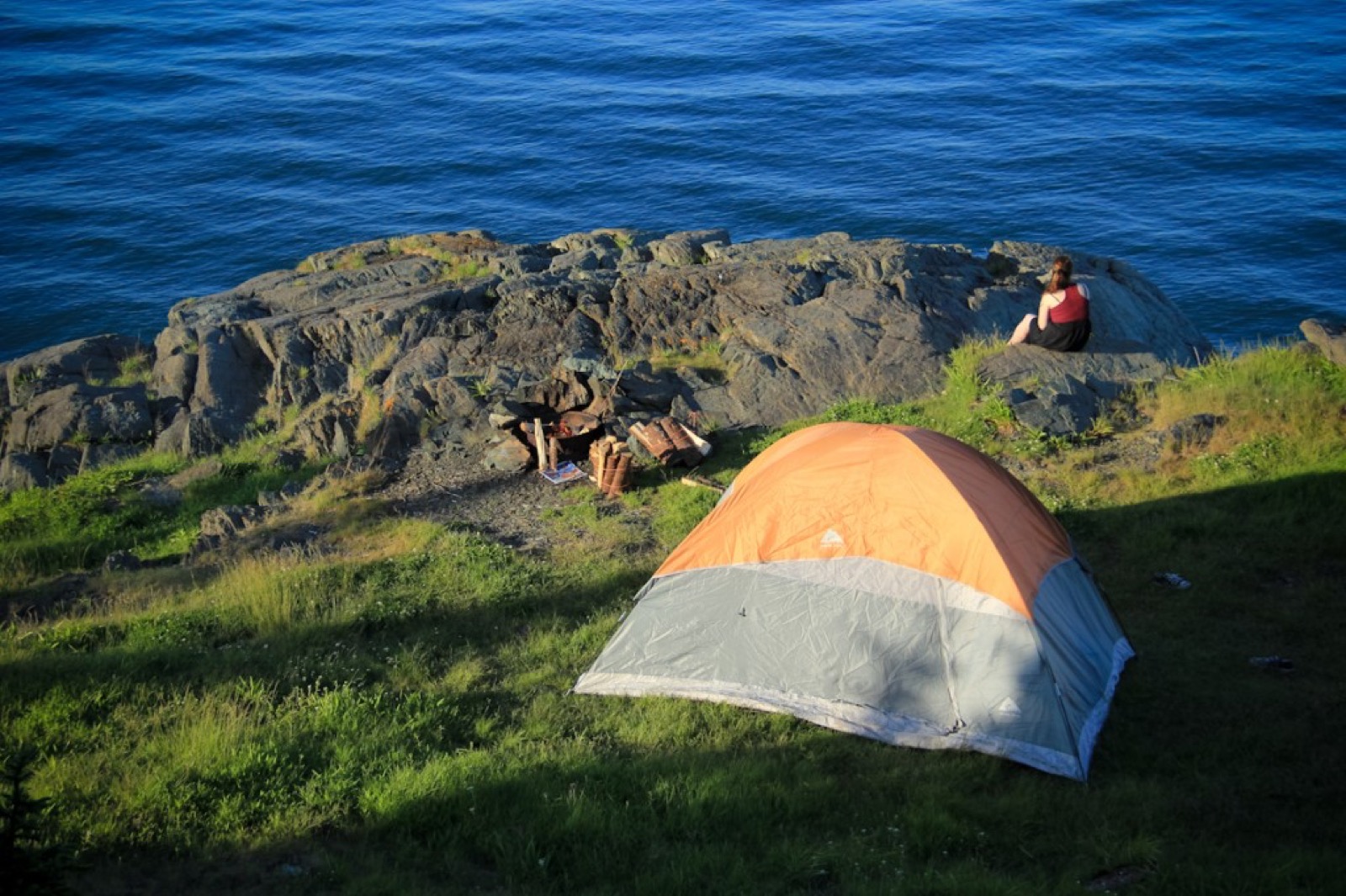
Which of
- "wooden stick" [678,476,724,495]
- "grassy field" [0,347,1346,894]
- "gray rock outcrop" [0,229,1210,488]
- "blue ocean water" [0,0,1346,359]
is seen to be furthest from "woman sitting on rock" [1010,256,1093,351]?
"blue ocean water" [0,0,1346,359]

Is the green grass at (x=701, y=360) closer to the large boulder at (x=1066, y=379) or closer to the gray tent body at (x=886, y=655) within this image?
the large boulder at (x=1066, y=379)

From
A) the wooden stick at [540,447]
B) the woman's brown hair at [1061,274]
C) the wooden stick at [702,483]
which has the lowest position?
the wooden stick at [702,483]

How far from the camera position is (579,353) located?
18.6 m

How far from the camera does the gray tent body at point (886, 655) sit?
895 centimetres

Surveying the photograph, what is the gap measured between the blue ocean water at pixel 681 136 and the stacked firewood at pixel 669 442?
85.7ft

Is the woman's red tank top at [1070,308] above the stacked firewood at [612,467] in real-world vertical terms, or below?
above

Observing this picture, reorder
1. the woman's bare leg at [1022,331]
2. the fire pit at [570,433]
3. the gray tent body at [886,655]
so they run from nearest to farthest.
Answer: the gray tent body at [886,655] < the fire pit at [570,433] < the woman's bare leg at [1022,331]

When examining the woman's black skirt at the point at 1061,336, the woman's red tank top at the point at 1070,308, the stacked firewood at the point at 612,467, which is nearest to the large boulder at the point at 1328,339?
the woman's black skirt at the point at 1061,336

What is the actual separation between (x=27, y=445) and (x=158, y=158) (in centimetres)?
3761

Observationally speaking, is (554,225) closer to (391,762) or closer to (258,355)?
(258,355)

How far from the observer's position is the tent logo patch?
382 inches

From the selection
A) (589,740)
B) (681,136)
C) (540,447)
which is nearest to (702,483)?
(540,447)

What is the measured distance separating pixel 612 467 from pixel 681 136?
136 ft

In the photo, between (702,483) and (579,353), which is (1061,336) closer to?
(702,483)
